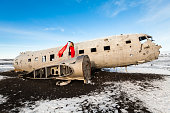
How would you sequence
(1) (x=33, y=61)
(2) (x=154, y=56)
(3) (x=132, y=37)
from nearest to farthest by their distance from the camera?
(2) (x=154, y=56)
(3) (x=132, y=37)
(1) (x=33, y=61)

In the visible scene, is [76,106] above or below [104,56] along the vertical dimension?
below

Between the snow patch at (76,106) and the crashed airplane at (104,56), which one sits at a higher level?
the crashed airplane at (104,56)

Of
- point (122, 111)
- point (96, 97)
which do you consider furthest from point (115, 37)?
point (122, 111)

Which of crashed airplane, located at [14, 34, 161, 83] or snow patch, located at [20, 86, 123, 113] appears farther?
crashed airplane, located at [14, 34, 161, 83]

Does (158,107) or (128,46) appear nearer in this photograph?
(158,107)

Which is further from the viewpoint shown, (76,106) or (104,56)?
(104,56)

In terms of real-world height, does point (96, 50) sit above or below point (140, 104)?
above

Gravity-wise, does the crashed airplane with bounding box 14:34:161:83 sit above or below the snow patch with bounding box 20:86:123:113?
above

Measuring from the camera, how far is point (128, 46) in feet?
37.3

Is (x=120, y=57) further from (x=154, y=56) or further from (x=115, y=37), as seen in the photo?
(x=154, y=56)

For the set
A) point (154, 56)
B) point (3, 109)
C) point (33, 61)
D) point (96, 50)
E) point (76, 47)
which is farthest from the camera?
point (33, 61)

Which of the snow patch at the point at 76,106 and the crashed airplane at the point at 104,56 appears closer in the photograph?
the snow patch at the point at 76,106

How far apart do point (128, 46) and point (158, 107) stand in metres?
7.51

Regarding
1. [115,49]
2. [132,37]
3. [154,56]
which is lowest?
[154,56]
